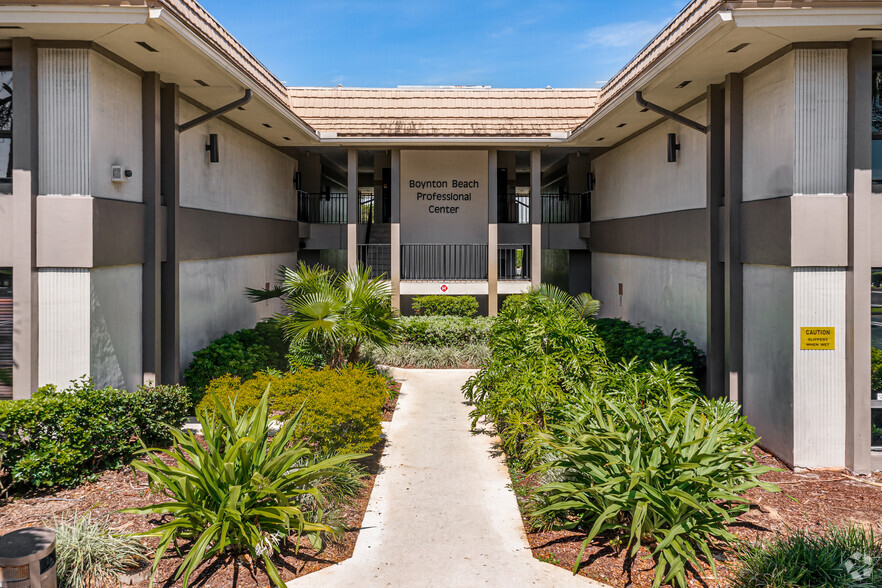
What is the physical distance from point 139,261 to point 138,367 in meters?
1.62

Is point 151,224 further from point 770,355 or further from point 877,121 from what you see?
point 877,121

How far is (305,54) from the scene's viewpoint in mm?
22766

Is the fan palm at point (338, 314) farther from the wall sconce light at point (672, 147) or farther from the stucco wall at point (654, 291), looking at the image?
the wall sconce light at point (672, 147)

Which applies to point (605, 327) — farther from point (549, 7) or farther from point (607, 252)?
point (549, 7)

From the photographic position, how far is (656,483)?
212 inches

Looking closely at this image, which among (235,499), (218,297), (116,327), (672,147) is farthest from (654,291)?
(235,499)

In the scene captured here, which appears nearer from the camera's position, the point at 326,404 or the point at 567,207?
the point at 326,404

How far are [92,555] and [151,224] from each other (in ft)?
18.6

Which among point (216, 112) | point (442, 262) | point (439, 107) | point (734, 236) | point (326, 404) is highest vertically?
point (439, 107)

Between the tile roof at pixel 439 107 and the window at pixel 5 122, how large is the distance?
9.16m

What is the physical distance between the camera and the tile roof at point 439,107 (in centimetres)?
1720

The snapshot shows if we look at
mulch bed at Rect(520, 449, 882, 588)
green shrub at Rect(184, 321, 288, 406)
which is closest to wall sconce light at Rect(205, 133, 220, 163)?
green shrub at Rect(184, 321, 288, 406)

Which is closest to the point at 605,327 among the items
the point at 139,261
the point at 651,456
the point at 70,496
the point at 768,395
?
the point at 768,395

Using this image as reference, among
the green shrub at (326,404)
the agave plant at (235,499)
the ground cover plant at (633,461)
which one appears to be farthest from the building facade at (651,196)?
the agave plant at (235,499)
